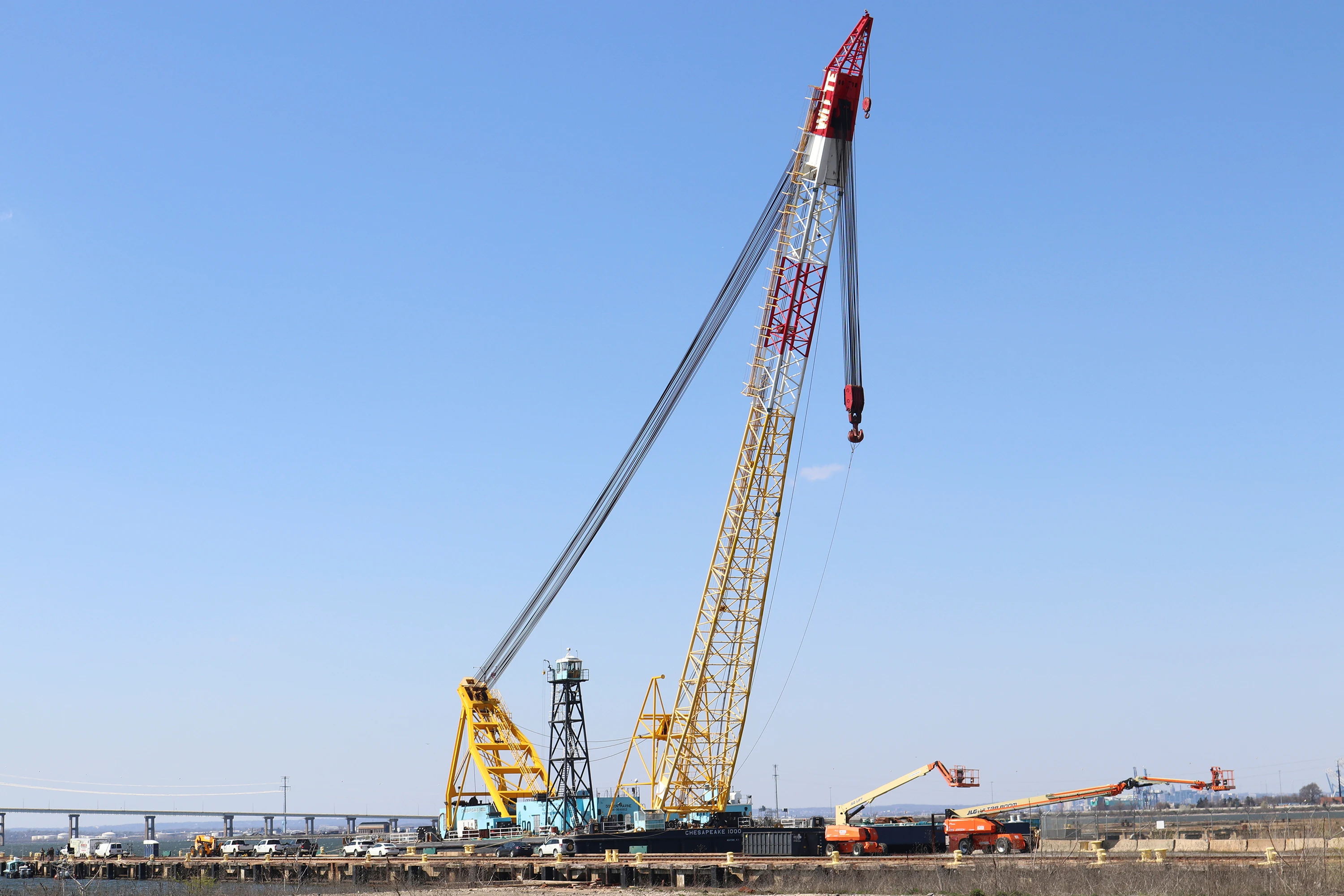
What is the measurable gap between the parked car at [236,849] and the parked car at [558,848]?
1242 inches

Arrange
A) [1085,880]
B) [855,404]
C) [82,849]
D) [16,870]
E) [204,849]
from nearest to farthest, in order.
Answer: [1085,880]
[855,404]
[204,849]
[16,870]
[82,849]

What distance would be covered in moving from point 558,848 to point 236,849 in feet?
118

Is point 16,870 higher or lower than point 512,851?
lower

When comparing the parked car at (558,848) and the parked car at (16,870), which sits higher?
the parked car at (558,848)

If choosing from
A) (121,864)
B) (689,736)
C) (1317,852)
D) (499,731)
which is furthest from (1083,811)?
(121,864)

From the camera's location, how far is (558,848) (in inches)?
2936

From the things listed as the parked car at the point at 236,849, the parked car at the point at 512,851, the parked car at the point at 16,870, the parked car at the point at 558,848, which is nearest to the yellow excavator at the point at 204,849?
the parked car at the point at 236,849

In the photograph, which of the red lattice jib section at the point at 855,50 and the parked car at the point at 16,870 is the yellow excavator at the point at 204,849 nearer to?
the parked car at the point at 16,870

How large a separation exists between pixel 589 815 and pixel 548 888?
90.2 ft

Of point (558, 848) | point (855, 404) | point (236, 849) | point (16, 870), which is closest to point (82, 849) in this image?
point (16, 870)

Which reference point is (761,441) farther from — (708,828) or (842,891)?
(842,891)

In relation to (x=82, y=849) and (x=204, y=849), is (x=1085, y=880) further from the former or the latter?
Answer: (x=82, y=849)

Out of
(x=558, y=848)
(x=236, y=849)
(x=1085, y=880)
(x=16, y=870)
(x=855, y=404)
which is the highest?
(x=855, y=404)

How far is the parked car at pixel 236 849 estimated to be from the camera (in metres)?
95.4
